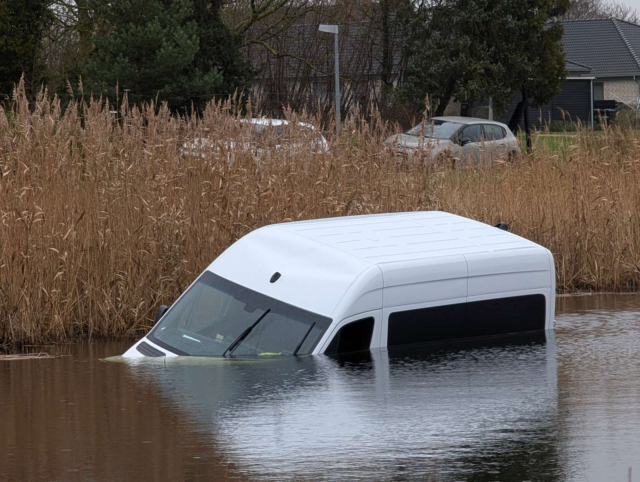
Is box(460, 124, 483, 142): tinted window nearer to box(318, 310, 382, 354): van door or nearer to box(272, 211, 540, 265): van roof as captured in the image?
box(272, 211, 540, 265): van roof

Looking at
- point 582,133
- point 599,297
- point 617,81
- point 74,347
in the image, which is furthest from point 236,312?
point 617,81

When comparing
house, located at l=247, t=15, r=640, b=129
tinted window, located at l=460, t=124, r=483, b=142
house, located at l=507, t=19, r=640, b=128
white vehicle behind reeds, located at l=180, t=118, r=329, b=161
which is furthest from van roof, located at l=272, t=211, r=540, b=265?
house, located at l=507, t=19, r=640, b=128

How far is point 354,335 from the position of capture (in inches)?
234

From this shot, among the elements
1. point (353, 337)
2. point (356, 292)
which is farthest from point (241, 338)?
point (356, 292)

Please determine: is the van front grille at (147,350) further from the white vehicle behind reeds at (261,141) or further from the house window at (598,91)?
the house window at (598,91)

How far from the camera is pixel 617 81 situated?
61156 millimetres

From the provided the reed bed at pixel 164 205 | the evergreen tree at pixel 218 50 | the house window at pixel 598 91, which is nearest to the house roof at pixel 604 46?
the house window at pixel 598 91

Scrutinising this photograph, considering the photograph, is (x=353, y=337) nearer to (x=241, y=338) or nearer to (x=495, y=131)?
(x=241, y=338)

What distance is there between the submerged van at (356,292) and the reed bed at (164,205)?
8.01 feet

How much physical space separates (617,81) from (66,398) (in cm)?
5846

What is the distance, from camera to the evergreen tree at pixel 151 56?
27688 mm

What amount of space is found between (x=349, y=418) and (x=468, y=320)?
3.85ft

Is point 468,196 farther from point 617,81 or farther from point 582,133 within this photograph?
point 617,81

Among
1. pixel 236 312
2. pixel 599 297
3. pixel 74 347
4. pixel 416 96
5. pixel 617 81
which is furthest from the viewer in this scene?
pixel 617 81
